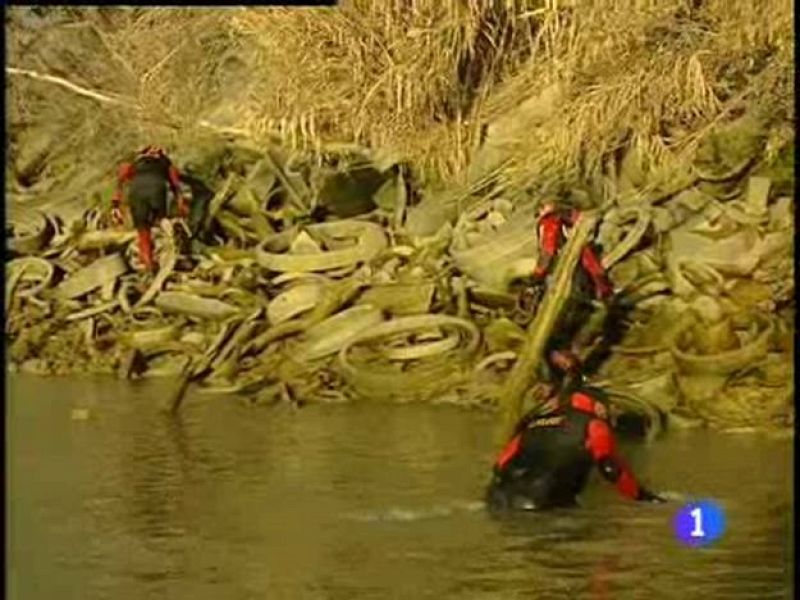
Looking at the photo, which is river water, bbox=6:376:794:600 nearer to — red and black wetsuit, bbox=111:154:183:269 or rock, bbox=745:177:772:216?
rock, bbox=745:177:772:216

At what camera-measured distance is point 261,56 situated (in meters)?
15.9

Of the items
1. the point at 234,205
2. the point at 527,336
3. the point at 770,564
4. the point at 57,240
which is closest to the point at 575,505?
the point at 770,564

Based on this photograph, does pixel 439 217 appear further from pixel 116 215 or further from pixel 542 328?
pixel 116 215

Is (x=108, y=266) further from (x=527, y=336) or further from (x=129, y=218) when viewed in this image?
(x=527, y=336)

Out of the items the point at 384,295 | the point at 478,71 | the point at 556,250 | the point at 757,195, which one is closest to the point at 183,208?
the point at 384,295

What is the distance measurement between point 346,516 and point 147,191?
926cm

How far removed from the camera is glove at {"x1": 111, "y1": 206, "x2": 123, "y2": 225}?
Result: 19.2m

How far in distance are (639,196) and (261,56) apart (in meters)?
3.50

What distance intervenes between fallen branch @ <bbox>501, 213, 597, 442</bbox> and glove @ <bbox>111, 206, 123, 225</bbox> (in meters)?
7.11

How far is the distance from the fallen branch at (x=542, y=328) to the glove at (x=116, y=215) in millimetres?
7114

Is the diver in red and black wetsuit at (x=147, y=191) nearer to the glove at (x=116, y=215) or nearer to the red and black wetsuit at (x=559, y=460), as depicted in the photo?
the glove at (x=116, y=215)

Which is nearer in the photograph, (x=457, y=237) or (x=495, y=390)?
(x=495, y=390)

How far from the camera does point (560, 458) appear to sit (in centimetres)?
998

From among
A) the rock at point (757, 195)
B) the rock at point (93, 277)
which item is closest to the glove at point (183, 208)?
the rock at point (93, 277)
